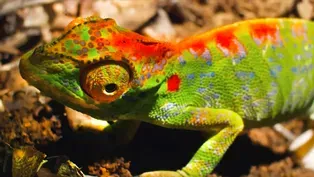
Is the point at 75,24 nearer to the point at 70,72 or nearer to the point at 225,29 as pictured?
the point at 70,72

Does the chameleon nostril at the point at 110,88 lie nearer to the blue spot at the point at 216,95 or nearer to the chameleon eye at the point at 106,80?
the chameleon eye at the point at 106,80

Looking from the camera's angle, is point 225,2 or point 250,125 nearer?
point 250,125

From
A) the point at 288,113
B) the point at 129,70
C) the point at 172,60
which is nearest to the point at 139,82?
the point at 129,70

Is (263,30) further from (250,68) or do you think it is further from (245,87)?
(245,87)

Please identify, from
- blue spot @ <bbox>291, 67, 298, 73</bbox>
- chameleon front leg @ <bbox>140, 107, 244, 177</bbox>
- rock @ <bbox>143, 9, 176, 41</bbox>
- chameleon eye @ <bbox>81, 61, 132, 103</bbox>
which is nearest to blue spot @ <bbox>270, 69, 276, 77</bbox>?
blue spot @ <bbox>291, 67, 298, 73</bbox>

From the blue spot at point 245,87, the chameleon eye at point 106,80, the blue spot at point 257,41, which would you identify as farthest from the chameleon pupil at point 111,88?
the blue spot at point 257,41

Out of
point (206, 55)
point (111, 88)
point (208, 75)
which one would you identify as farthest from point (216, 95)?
point (111, 88)

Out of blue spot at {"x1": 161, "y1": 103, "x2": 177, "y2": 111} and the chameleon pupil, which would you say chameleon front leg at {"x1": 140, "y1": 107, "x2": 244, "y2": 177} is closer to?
blue spot at {"x1": 161, "y1": 103, "x2": 177, "y2": 111}
